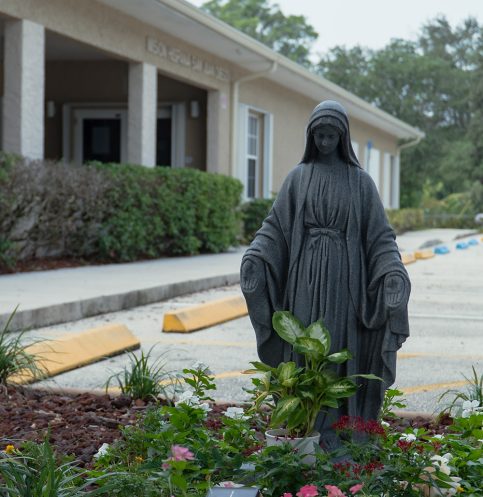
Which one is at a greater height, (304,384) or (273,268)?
(273,268)

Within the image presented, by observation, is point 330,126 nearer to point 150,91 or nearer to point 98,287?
point 98,287

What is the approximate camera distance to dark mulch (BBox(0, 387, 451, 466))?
4.39 metres

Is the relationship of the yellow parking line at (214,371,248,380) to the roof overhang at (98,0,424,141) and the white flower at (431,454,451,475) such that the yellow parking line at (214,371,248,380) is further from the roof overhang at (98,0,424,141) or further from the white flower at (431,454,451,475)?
the roof overhang at (98,0,424,141)

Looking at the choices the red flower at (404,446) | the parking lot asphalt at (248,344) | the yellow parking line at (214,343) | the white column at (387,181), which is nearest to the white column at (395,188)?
the white column at (387,181)

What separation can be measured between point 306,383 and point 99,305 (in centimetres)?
644

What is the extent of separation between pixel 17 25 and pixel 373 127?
21.3m

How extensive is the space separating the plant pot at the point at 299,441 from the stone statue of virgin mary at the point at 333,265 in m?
0.26

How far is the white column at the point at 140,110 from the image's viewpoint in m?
16.6

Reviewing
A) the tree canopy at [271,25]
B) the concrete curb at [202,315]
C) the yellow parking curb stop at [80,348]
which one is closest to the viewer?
the yellow parking curb stop at [80,348]

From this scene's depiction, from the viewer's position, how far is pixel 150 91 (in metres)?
16.8

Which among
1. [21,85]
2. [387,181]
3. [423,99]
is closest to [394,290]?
[21,85]

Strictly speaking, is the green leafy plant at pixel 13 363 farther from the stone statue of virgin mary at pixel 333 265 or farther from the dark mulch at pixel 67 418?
the stone statue of virgin mary at pixel 333 265

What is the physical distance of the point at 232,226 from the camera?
18.9 meters

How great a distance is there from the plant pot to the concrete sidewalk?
480 cm
